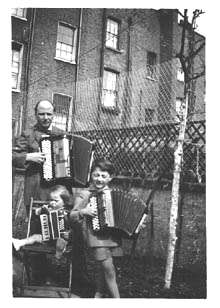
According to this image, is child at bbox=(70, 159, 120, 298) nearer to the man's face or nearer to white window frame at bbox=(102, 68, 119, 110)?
the man's face

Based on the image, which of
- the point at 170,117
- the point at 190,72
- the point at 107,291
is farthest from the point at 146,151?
the point at 107,291

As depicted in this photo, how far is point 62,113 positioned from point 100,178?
2.06 m

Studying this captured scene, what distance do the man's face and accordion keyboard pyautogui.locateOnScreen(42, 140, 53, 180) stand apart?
0.79 ft

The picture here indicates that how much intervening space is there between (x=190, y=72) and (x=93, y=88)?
6.47 ft

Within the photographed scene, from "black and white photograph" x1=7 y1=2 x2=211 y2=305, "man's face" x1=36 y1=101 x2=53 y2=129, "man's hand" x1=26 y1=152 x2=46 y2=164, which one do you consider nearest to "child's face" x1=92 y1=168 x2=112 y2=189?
"black and white photograph" x1=7 y1=2 x2=211 y2=305

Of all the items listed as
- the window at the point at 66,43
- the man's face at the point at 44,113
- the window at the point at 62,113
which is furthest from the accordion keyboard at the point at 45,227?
the window at the point at 66,43

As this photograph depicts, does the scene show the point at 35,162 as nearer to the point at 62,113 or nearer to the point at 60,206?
the point at 60,206

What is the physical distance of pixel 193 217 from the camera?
3.67 meters

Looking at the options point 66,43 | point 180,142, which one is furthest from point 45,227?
point 66,43

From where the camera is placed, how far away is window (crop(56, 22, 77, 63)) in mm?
5879

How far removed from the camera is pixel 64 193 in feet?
10.4
